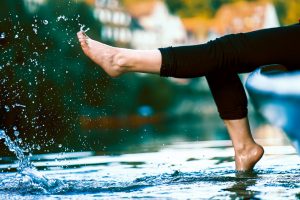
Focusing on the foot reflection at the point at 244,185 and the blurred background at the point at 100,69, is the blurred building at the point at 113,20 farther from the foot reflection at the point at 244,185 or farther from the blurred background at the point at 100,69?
the foot reflection at the point at 244,185

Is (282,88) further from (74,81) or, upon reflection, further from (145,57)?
(74,81)

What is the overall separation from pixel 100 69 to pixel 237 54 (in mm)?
11538

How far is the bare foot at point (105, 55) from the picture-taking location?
6.84 feet

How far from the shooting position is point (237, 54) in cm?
199

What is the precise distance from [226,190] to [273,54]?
403 millimetres

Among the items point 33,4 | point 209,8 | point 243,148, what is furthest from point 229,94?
point 209,8

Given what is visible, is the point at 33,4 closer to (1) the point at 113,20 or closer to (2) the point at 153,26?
(1) the point at 113,20

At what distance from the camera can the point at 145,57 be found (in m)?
1.98

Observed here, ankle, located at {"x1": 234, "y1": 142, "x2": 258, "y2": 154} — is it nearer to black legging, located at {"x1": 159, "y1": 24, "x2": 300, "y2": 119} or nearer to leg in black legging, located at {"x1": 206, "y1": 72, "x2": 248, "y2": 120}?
leg in black legging, located at {"x1": 206, "y1": 72, "x2": 248, "y2": 120}

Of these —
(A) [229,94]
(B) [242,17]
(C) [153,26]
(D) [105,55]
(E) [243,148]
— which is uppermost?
(C) [153,26]

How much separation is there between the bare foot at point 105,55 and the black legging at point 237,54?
176 millimetres

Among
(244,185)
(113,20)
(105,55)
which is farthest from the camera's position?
(113,20)

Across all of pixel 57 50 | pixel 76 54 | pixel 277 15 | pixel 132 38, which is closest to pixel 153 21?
pixel 132 38

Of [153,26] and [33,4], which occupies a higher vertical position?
[153,26]
